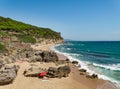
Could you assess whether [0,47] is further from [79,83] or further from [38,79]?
[79,83]

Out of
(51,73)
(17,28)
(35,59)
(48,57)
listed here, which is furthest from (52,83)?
(17,28)

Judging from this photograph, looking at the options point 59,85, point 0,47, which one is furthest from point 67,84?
point 0,47

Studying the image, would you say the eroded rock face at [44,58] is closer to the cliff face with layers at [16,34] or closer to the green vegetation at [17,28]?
the cliff face with layers at [16,34]

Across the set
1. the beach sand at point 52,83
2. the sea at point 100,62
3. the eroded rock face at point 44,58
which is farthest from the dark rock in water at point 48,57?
the beach sand at point 52,83

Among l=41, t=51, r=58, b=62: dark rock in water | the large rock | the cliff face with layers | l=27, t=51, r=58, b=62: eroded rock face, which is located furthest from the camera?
the cliff face with layers

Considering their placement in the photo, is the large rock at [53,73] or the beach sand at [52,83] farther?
the large rock at [53,73]

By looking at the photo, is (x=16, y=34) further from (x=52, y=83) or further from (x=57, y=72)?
(x=52, y=83)

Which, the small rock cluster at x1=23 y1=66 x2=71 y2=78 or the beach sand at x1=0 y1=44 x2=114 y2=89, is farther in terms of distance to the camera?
the small rock cluster at x1=23 y1=66 x2=71 y2=78

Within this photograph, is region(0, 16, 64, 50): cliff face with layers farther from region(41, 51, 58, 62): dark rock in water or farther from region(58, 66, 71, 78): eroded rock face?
region(58, 66, 71, 78): eroded rock face

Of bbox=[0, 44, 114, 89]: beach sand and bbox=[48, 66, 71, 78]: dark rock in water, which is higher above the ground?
bbox=[48, 66, 71, 78]: dark rock in water

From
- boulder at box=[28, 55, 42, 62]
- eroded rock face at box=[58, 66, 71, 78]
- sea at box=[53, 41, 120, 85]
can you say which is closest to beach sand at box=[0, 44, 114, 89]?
eroded rock face at box=[58, 66, 71, 78]

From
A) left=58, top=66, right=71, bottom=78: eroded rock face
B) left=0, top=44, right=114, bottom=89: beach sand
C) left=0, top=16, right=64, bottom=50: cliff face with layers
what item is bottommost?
left=0, top=44, right=114, bottom=89: beach sand

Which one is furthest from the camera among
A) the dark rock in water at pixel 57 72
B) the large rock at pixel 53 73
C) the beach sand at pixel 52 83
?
the dark rock in water at pixel 57 72

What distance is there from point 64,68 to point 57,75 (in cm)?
186
